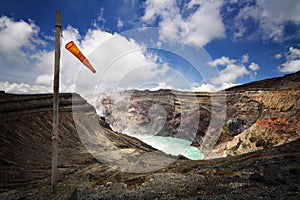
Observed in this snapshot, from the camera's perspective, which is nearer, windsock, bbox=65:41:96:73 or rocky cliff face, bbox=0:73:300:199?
windsock, bbox=65:41:96:73

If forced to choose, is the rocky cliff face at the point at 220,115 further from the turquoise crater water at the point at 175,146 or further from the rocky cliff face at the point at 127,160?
the turquoise crater water at the point at 175,146

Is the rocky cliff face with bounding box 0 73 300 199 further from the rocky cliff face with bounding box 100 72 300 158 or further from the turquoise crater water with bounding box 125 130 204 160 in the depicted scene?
the turquoise crater water with bounding box 125 130 204 160

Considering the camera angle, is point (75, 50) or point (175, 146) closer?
point (75, 50)

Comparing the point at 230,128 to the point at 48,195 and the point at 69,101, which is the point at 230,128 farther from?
the point at 48,195

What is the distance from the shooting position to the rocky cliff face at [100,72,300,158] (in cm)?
2425

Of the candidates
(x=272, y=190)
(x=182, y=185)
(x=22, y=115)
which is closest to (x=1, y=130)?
(x=22, y=115)

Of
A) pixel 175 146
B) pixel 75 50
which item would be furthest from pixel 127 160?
pixel 175 146

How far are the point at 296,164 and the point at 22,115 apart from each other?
68.1ft

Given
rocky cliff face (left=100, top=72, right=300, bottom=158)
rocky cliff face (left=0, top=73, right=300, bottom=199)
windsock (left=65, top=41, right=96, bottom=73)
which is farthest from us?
rocky cliff face (left=100, top=72, right=300, bottom=158)

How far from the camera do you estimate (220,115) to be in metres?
41.8

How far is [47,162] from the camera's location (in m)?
12.2

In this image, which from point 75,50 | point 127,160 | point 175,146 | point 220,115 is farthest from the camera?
point 175,146

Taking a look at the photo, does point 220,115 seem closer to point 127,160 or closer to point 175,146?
point 175,146

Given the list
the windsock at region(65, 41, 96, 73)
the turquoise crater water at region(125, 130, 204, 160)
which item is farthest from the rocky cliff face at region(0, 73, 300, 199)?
the turquoise crater water at region(125, 130, 204, 160)
